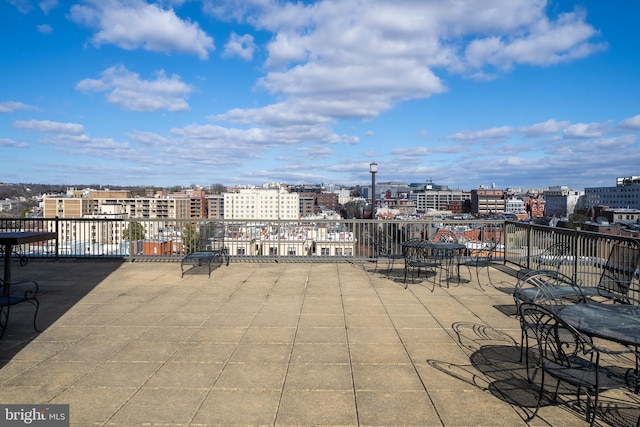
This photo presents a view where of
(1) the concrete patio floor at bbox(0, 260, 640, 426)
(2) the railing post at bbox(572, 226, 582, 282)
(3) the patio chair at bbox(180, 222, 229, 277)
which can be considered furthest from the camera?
(3) the patio chair at bbox(180, 222, 229, 277)

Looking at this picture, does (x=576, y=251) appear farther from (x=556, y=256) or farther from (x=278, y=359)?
(x=278, y=359)

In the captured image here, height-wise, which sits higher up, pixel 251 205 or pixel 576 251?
pixel 251 205

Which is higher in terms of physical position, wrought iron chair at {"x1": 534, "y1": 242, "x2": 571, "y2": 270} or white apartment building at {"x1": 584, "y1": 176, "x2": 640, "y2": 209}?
white apartment building at {"x1": 584, "y1": 176, "x2": 640, "y2": 209}

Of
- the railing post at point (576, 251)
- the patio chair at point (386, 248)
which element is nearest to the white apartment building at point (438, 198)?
the patio chair at point (386, 248)

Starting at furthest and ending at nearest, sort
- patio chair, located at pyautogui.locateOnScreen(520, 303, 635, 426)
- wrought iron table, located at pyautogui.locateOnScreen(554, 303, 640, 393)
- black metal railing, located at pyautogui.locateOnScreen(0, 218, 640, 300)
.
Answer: black metal railing, located at pyautogui.locateOnScreen(0, 218, 640, 300)
wrought iron table, located at pyautogui.locateOnScreen(554, 303, 640, 393)
patio chair, located at pyautogui.locateOnScreen(520, 303, 635, 426)

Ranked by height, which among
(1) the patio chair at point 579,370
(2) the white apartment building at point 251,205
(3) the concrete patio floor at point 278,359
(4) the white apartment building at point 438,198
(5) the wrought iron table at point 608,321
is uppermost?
(4) the white apartment building at point 438,198

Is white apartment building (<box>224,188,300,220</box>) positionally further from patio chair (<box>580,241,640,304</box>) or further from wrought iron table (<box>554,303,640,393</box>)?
wrought iron table (<box>554,303,640,393</box>)

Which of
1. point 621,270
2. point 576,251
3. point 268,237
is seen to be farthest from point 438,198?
point 621,270

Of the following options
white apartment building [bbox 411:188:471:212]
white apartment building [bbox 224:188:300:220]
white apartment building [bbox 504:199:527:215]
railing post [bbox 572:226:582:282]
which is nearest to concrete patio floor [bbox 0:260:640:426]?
railing post [bbox 572:226:582:282]

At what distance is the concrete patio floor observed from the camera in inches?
112

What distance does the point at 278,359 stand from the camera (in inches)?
150

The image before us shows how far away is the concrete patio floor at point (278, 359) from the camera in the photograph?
2850 mm

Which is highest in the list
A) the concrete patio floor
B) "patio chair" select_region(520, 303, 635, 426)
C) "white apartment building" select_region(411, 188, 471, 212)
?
"white apartment building" select_region(411, 188, 471, 212)

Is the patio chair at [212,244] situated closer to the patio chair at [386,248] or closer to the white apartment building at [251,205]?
the patio chair at [386,248]
